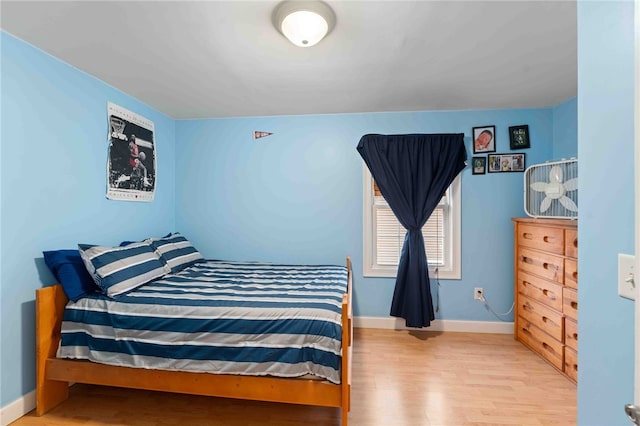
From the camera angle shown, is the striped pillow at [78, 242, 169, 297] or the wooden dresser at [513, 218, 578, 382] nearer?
the striped pillow at [78, 242, 169, 297]

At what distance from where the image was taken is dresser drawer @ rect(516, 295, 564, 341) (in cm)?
236

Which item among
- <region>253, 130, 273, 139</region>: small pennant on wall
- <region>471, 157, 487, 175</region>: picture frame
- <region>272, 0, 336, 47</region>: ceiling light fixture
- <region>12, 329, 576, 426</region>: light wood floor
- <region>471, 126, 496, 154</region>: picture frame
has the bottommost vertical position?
<region>12, 329, 576, 426</region>: light wood floor

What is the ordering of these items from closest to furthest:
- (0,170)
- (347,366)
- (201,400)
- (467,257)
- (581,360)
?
(581,360), (347,366), (0,170), (201,400), (467,257)

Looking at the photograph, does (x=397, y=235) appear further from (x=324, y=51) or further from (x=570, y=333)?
(x=324, y=51)

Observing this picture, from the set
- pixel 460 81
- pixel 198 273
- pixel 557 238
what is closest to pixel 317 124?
pixel 460 81

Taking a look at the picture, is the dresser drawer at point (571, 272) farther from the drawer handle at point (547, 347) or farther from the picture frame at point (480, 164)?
the picture frame at point (480, 164)

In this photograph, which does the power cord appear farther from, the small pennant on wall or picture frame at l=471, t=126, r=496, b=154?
the small pennant on wall

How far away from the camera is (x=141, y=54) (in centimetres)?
203

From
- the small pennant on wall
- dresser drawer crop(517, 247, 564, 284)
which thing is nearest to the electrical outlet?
dresser drawer crop(517, 247, 564, 284)

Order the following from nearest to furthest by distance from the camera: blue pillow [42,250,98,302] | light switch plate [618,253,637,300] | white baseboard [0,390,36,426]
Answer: light switch plate [618,253,637,300] < white baseboard [0,390,36,426] < blue pillow [42,250,98,302]

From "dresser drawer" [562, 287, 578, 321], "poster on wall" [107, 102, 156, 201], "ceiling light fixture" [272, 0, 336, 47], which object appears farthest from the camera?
"poster on wall" [107, 102, 156, 201]

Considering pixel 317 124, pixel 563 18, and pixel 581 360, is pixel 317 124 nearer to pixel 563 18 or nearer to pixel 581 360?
pixel 563 18

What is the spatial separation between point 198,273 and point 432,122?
286cm

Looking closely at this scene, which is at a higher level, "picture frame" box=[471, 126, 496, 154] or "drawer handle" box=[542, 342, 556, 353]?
"picture frame" box=[471, 126, 496, 154]
